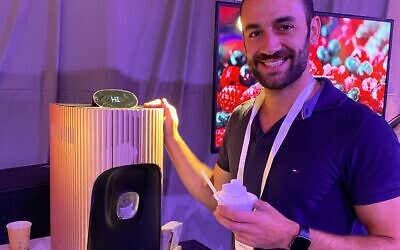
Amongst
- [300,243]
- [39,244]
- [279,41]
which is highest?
[279,41]

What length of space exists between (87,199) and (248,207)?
416 millimetres

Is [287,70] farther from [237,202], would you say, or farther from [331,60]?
[331,60]

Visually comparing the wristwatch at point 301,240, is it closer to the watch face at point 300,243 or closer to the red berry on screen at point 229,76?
the watch face at point 300,243

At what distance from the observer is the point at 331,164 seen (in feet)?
4.03

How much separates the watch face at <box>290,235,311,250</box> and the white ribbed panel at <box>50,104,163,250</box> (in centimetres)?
40

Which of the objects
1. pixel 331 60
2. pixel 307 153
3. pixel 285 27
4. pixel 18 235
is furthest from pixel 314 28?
pixel 18 235

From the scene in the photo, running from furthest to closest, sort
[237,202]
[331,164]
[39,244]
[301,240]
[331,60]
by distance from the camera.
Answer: [331,60] → [39,244] → [331,164] → [301,240] → [237,202]

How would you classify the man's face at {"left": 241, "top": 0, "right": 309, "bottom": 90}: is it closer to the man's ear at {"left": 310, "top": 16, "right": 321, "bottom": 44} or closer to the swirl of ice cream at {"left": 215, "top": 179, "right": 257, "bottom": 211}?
the man's ear at {"left": 310, "top": 16, "right": 321, "bottom": 44}

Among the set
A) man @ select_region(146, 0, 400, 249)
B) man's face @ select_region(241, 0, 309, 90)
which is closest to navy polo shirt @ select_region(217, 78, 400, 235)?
man @ select_region(146, 0, 400, 249)

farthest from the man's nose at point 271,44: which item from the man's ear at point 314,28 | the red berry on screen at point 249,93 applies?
the red berry on screen at point 249,93

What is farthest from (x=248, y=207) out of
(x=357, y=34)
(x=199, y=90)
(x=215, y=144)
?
(x=357, y=34)

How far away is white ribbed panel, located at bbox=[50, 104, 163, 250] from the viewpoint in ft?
3.75

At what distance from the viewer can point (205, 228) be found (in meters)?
2.31

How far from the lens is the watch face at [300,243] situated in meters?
1.05
